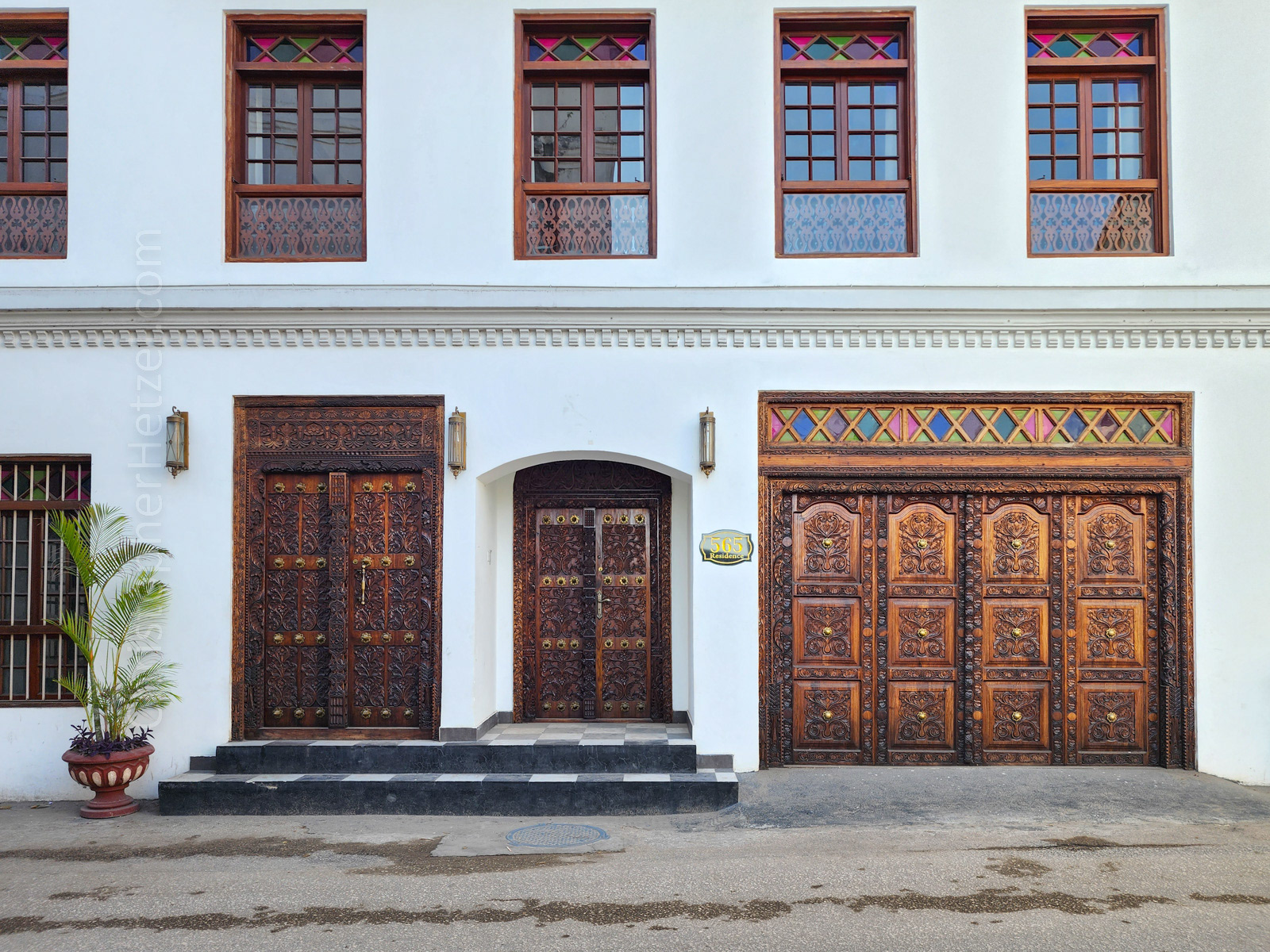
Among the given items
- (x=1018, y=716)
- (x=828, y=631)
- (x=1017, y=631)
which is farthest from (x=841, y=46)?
(x=1018, y=716)

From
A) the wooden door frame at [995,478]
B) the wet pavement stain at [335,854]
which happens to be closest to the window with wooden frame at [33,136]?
the wet pavement stain at [335,854]

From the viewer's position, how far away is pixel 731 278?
25.7ft

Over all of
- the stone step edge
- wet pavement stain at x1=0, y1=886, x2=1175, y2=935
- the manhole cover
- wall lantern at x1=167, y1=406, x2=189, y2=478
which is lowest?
the manhole cover

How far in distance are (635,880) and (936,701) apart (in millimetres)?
3482

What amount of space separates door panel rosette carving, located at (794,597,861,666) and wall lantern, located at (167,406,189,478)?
5.31 m

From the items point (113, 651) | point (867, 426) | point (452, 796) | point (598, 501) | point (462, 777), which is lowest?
point (452, 796)

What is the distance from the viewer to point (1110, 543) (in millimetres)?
7918

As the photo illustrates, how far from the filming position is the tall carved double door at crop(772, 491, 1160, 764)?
7.86m

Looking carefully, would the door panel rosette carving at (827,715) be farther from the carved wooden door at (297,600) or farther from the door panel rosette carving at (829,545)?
the carved wooden door at (297,600)

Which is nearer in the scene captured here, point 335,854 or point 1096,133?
point 335,854

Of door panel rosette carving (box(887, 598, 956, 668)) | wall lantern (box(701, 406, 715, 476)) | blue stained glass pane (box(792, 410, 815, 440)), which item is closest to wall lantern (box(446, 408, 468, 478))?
wall lantern (box(701, 406, 715, 476))

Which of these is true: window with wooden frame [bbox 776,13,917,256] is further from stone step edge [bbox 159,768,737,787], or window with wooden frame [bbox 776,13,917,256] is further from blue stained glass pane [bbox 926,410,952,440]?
stone step edge [bbox 159,768,737,787]

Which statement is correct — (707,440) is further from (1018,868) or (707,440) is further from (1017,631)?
(1018,868)

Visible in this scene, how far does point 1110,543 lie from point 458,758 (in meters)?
5.79
